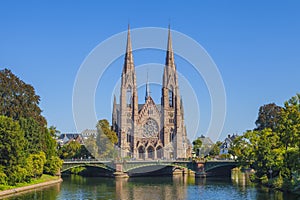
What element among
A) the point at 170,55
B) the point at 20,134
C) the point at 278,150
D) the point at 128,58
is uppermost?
the point at 170,55

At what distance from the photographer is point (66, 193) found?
198 ft

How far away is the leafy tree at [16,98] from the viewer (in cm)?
7250

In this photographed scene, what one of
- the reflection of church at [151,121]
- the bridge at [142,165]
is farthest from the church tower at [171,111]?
the bridge at [142,165]

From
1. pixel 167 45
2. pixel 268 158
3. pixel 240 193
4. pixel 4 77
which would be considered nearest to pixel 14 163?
pixel 4 77

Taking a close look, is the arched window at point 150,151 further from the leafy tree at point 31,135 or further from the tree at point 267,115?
the leafy tree at point 31,135

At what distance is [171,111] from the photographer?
138m

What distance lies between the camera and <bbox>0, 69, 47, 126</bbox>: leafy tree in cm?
7250

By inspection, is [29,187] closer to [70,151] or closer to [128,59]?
[70,151]

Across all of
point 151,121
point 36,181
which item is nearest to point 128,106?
point 151,121

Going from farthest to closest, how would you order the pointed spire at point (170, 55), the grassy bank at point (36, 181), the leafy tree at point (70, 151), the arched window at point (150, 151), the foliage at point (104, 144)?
the pointed spire at point (170, 55) < the arched window at point (150, 151) < the leafy tree at point (70, 151) < the foliage at point (104, 144) < the grassy bank at point (36, 181)

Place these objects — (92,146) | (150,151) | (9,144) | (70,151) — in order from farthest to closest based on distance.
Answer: (150,151)
(70,151)
(92,146)
(9,144)

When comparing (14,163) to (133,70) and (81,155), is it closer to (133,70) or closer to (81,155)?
(81,155)

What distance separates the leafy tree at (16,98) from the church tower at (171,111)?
200 ft

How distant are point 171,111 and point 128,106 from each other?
13.2 m
